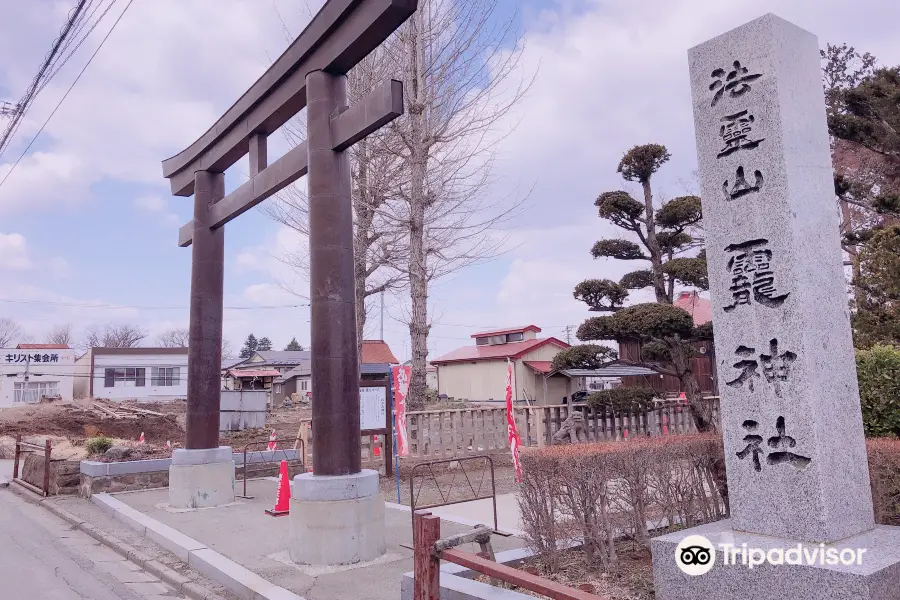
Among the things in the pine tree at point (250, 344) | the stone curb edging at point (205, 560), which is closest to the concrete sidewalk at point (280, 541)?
the stone curb edging at point (205, 560)

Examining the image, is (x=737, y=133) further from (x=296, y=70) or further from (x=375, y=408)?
(x=375, y=408)

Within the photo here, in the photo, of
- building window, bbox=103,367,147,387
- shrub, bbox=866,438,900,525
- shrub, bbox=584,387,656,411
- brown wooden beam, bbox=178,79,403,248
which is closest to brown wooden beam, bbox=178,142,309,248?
brown wooden beam, bbox=178,79,403,248

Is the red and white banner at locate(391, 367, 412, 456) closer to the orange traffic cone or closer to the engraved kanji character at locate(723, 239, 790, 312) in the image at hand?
the orange traffic cone

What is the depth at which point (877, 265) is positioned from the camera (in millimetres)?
13062

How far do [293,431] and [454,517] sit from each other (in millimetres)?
19261

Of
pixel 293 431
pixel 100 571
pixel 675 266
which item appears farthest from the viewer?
pixel 293 431

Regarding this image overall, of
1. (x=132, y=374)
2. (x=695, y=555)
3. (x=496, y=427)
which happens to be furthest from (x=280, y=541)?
(x=132, y=374)

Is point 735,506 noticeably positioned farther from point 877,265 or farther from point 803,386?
point 877,265

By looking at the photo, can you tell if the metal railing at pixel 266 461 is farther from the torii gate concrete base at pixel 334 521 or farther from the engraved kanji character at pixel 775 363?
the engraved kanji character at pixel 775 363

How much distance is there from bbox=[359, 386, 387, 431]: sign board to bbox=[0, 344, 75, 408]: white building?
40.4 m

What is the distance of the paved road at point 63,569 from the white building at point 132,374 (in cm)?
3820

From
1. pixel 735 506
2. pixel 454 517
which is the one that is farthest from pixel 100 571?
pixel 735 506

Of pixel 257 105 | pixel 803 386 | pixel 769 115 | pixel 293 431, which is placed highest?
pixel 257 105

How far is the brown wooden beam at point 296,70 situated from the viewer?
632 cm
